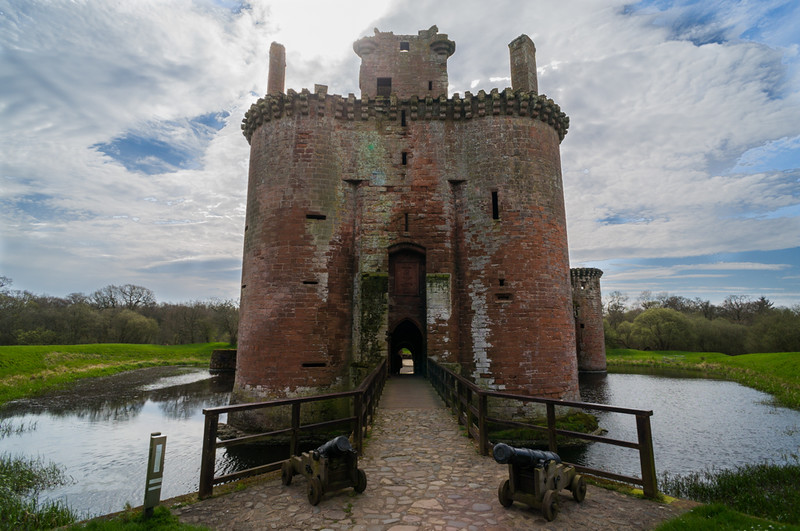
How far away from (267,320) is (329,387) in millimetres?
3297

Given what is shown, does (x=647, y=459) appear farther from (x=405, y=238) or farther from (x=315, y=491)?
(x=405, y=238)

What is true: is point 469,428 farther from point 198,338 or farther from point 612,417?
point 198,338

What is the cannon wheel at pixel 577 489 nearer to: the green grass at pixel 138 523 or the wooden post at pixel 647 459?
the wooden post at pixel 647 459

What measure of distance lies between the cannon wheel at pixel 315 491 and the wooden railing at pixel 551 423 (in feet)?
9.46

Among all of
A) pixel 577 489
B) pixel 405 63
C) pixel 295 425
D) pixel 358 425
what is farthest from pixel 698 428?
pixel 405 63

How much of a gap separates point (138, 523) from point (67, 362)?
35.4m

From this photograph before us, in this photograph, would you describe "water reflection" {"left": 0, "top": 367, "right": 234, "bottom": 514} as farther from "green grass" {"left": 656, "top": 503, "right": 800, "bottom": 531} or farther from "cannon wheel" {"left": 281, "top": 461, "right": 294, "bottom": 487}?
"green grass" {"left": 656, "top": 503, "right": 800, "bottom": 531}

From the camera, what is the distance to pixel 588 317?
3294 cm

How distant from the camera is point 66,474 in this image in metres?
10.2

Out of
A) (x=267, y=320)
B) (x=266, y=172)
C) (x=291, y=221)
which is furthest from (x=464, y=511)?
(x=266, y=172)

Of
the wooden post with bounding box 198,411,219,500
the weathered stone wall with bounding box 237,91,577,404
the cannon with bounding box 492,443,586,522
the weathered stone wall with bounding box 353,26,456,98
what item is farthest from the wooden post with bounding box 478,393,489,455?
the weathered stone wall with bounding box 353,26,456,98

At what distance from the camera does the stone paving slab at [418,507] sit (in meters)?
4.22

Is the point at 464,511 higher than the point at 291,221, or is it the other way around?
the point at 291,221

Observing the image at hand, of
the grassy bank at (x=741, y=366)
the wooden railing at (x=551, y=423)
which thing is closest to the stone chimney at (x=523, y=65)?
the wooden railing at (x=551, y=423)
